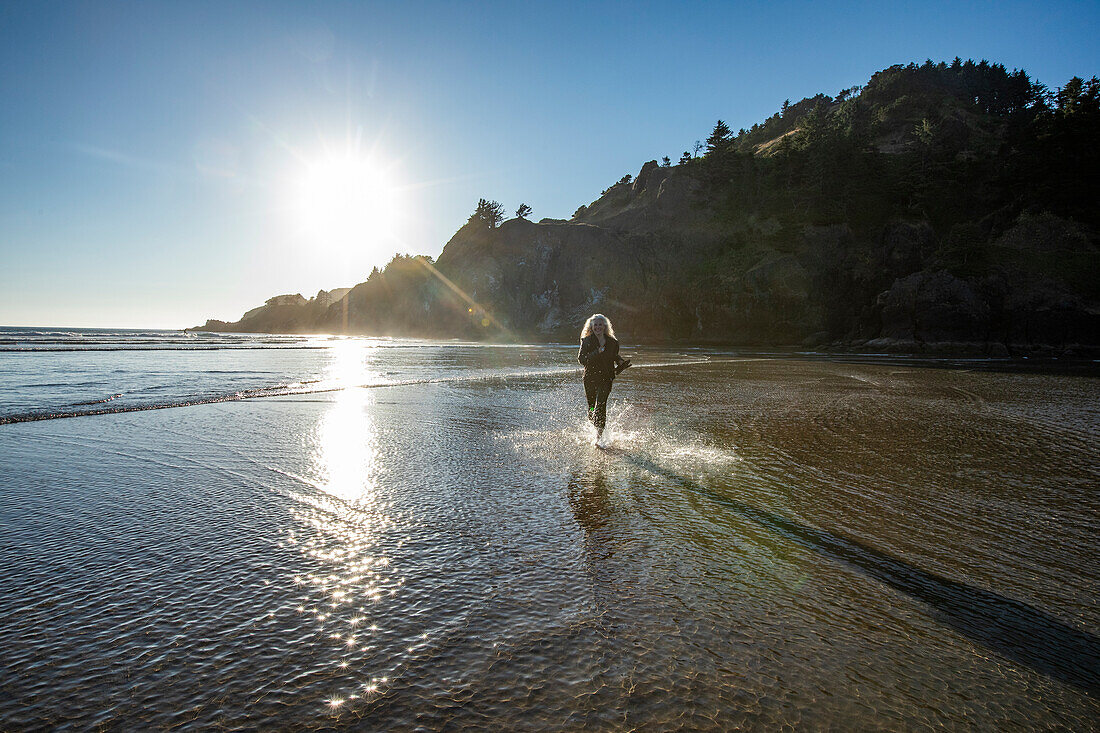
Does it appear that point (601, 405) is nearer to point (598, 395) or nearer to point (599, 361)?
point (598, 395)

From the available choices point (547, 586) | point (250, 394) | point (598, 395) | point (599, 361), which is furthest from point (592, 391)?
point (250, 394)

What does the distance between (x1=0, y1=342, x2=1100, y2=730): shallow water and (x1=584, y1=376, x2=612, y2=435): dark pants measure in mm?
610

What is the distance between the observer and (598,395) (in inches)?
277

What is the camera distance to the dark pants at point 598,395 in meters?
7.02

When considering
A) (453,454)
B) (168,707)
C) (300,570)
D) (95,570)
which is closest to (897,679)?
(168,707)

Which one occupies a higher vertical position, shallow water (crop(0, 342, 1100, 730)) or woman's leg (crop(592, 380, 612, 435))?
woman's leg (crop(592, 380, 612, 435))

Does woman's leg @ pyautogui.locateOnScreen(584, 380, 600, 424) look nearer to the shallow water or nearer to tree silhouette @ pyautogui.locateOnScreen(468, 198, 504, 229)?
the shallow water

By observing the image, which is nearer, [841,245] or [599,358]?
[599,358]

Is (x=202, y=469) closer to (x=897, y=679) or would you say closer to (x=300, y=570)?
(x=300, y=570)

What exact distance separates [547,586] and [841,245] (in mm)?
64899

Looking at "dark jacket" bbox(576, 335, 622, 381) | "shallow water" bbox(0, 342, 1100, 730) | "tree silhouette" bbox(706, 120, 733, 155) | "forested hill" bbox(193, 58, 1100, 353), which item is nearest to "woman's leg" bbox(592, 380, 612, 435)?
"dark jacket" bbox(576, 335, 622, 381)

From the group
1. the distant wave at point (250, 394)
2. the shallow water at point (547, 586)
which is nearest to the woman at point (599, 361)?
the shallow water at point (547, 586)

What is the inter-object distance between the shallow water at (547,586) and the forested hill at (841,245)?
4346 centimetres

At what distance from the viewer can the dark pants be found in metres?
7.02
